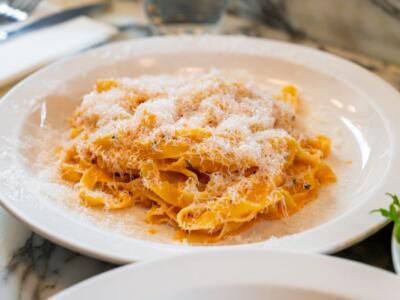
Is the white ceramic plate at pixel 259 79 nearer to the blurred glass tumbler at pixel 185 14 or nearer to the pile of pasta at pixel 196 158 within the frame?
the pile of pasta at pixel 196 158

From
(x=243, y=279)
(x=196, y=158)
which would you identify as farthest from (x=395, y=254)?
(x=196, y=158)

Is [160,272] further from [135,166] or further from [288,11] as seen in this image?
[288,11]

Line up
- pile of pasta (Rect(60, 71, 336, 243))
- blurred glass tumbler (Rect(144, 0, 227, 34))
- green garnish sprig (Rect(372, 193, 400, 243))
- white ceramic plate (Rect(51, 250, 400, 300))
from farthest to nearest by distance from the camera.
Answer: blurred glass tumbler (Rect(144, 0, 227, 34))
pile of pasta (Rect(60, 71, 336, 243))
green garnish sprig (Rect(372, 193, 400, 243))
white ceramic plate (Rect(51, 250, 400, 300))

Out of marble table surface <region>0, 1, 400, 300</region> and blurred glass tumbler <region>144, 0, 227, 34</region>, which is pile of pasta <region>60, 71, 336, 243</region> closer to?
marble table surface <region>0, 1, 400, 300</region>

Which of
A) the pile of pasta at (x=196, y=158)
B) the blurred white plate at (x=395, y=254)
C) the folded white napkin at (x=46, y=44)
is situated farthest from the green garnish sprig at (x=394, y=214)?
the folded white napkin at (x=46, y=44)

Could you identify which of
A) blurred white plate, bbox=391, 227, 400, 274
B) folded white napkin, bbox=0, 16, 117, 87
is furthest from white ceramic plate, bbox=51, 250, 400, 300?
folded white napkin, bbox=0, 16, 117, 87

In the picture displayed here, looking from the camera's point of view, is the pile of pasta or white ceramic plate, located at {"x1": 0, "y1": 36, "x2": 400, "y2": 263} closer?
white ceramic plate, located at {"x1": 0, "y1": 36, "x2": 400, "y2": 263}
